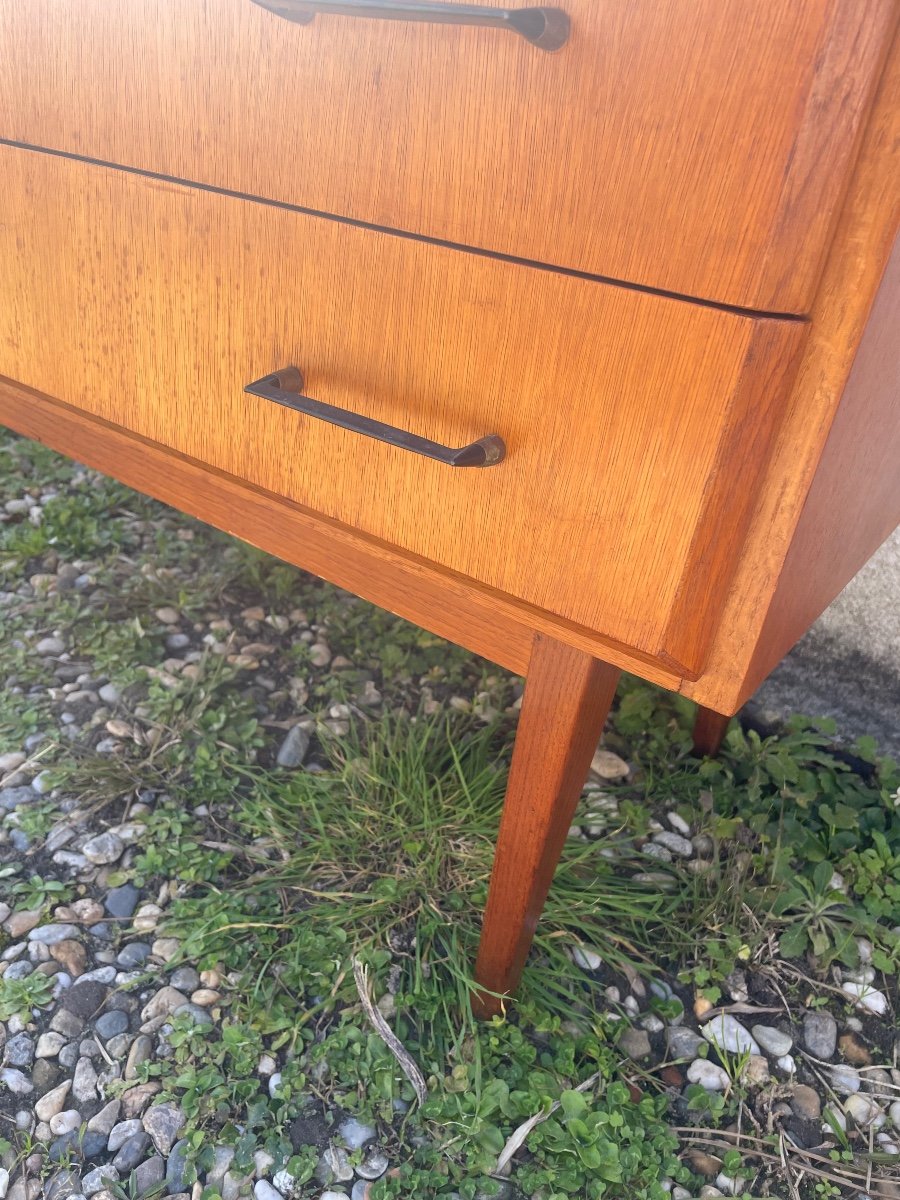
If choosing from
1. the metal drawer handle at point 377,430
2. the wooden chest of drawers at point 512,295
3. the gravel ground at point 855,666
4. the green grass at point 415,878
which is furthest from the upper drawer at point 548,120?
the gravel ground at point 855,666

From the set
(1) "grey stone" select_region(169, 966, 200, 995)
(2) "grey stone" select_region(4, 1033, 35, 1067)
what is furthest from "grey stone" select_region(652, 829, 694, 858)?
(2) "grey stone" select_region(4, 1033, 35, 1067)

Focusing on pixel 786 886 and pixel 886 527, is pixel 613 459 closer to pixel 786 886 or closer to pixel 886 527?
pixel 886 527

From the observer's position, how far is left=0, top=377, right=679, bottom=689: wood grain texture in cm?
78

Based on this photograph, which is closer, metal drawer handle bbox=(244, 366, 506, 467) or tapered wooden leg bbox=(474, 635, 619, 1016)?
metal drawer handle bbox=(244, 366, 506, 467)

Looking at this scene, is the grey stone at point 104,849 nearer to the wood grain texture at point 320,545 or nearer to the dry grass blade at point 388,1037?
the dry grass blade at point 388,1037

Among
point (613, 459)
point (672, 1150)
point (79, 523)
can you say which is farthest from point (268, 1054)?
point (79, 523)

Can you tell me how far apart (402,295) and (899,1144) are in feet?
3.90

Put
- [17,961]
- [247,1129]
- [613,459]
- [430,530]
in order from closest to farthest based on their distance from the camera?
[613,459], [430,530], [247,1129], [17,961]

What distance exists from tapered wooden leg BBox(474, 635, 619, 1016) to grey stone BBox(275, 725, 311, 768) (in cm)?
56

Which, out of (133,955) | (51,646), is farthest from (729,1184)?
(51,646)

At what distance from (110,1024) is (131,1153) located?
174mm

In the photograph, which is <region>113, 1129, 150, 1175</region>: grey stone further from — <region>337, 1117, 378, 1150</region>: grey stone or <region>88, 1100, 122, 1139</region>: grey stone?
<region>337, 1117, 378, 1150</region>: grey stone

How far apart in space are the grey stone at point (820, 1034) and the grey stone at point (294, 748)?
889 millimetres

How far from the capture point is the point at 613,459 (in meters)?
0.65
